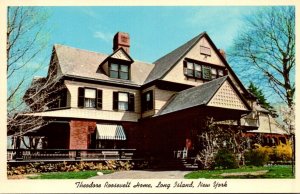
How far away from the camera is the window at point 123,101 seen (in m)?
23.7

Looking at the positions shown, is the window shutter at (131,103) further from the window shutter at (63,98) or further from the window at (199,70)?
the window shutter at (63,98)

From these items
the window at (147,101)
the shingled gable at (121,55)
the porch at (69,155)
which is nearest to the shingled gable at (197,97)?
the window at (147,101)

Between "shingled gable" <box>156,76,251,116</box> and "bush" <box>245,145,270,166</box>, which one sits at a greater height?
"shingled gable" <box>156,76,251,116</box>

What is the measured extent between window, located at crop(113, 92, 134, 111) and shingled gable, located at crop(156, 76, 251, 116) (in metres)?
2.74

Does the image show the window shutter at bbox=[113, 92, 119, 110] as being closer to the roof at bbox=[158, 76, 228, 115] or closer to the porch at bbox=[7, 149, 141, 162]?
the porch at bbox=[7, 149, 141, 162]

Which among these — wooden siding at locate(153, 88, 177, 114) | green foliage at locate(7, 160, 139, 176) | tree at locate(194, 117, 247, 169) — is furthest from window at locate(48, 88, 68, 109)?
tree at locate(194, 117, 247, 169)

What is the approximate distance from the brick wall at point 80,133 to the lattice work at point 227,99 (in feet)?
27.7

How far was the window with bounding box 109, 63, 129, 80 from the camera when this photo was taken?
2419 cm

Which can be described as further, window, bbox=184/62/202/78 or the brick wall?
window, bbox=184/62/202/78

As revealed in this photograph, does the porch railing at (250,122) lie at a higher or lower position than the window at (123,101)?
lower

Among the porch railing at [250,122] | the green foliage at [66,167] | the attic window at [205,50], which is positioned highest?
the attic window at [205,50]

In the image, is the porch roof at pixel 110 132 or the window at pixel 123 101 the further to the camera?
the window at pixel 123 101
